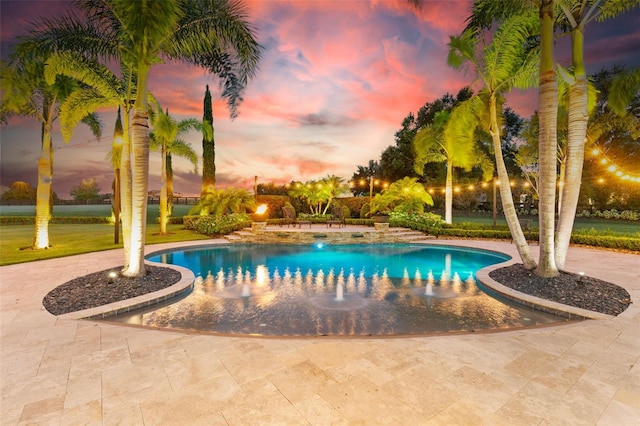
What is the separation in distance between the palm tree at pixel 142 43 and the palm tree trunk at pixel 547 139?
6.58 meters

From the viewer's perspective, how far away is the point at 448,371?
3.20m

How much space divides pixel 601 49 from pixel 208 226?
25686mm

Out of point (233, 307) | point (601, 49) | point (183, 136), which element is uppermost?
point (601, 49)

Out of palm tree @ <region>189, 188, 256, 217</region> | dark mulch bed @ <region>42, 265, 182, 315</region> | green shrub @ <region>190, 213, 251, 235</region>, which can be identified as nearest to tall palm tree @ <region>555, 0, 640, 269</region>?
dark mulch bed @ <region>42, 265, 182, 315</region>

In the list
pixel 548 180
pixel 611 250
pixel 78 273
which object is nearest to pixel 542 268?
pixel 548 180

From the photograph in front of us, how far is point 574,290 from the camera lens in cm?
603

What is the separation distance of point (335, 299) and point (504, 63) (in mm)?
7806

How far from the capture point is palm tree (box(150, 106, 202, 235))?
1449cm

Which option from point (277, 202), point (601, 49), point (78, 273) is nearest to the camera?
point (78, 273)

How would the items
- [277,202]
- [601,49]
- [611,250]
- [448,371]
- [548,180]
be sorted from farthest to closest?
1. [277,202]
2. [601,49]
3. [611,250]
4. [548,180]
5. [448,371]

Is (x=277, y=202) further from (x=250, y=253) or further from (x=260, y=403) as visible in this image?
(x=260, y=403)

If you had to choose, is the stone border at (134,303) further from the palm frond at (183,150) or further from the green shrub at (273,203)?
the green shrub at (273,203)

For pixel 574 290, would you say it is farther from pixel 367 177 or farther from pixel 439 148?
pixel 367 177

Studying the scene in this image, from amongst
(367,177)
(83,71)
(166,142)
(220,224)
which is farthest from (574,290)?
(367,177)
